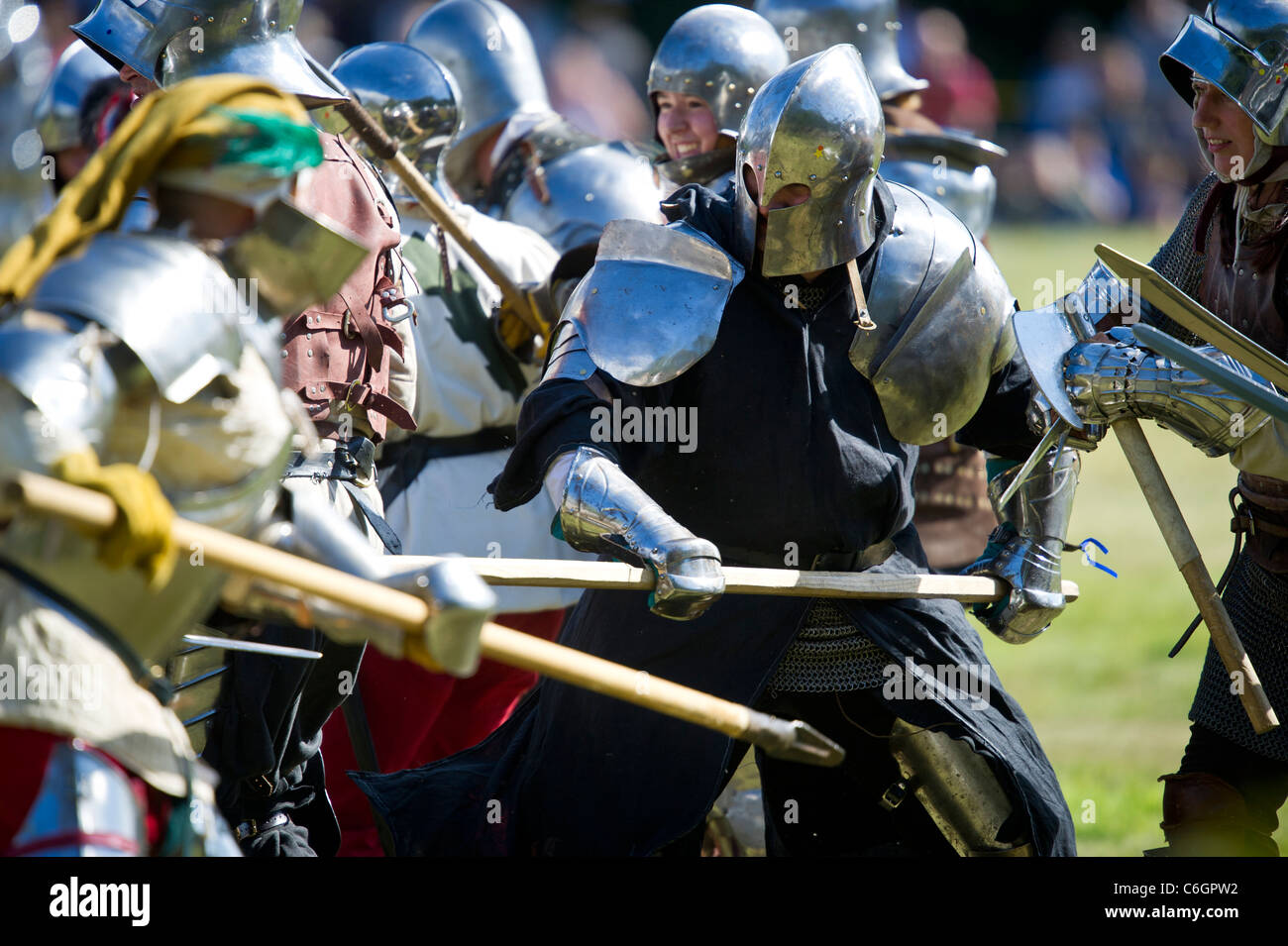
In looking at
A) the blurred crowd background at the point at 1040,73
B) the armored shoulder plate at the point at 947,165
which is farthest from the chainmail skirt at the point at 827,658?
the blurred crowd background at the point at 1040,73

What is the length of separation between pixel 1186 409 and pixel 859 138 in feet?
2.95

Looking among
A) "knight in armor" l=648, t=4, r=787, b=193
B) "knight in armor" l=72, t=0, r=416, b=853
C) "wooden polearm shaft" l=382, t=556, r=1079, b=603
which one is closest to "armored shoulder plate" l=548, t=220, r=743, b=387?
"wooden polearm shaft" l=382, t=556, r=1079, b=603

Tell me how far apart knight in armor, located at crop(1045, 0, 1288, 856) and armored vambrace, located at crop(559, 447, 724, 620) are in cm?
103

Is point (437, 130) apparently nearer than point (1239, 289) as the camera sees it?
No

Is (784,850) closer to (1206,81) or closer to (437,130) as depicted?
(1206,81)

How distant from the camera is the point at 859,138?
12.0 ft

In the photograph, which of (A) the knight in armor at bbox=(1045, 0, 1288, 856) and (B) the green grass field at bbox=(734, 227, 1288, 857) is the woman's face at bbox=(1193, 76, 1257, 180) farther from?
(B) the green grass field at bbox=(734, 227, 1288, 857)

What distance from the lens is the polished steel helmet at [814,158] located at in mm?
3621

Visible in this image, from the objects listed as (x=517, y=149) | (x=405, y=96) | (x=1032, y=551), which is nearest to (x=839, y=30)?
(x=517, y=149)

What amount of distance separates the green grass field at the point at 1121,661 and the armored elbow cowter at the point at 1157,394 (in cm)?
95

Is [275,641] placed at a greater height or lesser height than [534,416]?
lesser

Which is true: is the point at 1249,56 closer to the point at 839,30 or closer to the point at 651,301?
the point at 651,301
